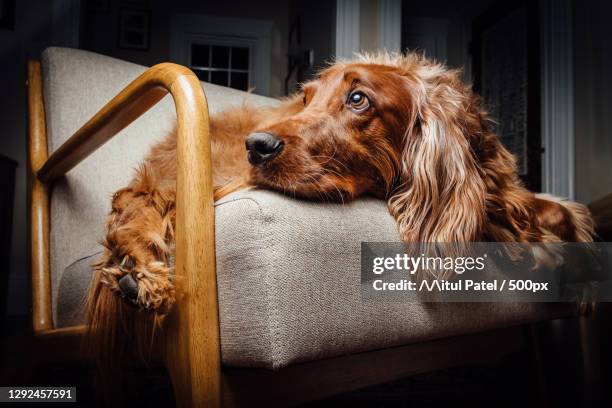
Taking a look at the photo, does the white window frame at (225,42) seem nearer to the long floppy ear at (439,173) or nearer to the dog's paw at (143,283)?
the long floppy ear at (439,173)

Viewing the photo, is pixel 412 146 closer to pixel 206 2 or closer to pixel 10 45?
pixel 10 45

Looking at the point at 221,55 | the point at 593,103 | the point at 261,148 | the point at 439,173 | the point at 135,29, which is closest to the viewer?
the point at 261,148

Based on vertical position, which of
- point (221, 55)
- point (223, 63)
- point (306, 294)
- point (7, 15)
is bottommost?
point (306, 294)

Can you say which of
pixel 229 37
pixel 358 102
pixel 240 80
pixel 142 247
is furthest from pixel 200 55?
pixel 142 247

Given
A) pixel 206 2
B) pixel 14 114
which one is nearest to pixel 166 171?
pixel 14 114

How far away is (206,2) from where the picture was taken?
498cm

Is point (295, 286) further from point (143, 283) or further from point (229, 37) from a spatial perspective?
point (229, 37)

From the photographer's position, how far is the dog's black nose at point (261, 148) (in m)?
0.70

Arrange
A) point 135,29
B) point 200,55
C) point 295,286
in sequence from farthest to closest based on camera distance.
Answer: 1. point 200,55
2. point 135,29
3. point 295,286

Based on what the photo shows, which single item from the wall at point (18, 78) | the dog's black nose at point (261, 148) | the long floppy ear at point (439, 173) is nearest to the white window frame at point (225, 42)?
the wall at point (18, 78)

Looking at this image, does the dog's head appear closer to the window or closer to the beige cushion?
the beige cushion

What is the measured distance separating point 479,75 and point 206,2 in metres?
2.81

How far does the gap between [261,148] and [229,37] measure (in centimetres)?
480

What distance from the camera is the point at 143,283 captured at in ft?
1.90
